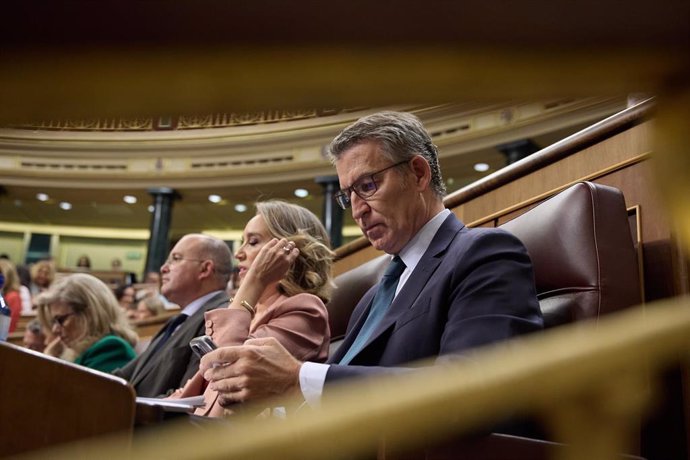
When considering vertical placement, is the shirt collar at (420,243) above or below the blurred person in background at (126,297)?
below

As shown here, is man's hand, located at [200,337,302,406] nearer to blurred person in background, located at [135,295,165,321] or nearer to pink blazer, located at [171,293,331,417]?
pink blazer, located at [171,293,331,417]

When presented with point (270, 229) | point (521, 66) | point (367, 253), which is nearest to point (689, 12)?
point (521, 66)

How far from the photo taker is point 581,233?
1109mm

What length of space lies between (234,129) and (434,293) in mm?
8858

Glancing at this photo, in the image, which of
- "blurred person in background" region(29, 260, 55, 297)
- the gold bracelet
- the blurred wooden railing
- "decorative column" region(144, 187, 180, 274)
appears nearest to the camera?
the blurred wooden railing

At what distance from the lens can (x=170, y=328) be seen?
224 cm

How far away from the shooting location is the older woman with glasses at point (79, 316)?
2.70m

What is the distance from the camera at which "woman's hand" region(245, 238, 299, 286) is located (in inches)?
63.7

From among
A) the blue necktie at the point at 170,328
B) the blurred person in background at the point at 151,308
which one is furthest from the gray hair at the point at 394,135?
the blurred person in background at the point at 151,308

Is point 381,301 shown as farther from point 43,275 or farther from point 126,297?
point 126,297

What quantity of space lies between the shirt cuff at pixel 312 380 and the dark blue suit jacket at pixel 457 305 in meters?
0.01

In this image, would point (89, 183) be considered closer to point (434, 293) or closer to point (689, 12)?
point (434, 293)

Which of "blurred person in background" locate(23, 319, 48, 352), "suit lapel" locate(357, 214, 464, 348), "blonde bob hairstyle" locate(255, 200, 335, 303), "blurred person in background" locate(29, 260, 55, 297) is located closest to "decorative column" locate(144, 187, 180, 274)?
"blurred person in background" locate(29, 260, 55, 297)

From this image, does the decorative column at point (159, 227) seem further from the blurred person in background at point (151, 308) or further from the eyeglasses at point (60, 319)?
the eyeglasses at point (60, 319)
